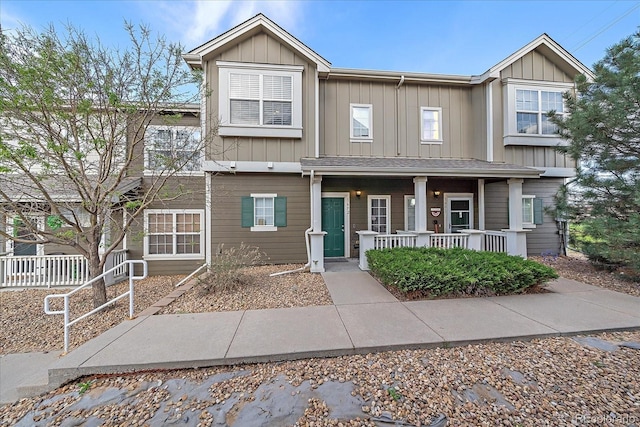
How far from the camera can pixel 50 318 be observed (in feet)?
16.2

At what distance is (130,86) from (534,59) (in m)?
11.7

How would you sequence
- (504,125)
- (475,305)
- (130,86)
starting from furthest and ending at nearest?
(504,125) → (130,86) → (475,305)

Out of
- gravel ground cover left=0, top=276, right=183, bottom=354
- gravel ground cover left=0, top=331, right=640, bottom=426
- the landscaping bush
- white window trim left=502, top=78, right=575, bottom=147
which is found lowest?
gravel ground cover left=0, top=276, right=183, bottom=354

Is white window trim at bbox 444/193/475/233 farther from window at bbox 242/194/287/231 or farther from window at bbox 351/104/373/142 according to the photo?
window at bbox 242/194/287/231

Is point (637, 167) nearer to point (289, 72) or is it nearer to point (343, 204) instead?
point (343, 204)

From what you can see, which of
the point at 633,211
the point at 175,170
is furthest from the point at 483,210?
the point at 175,170

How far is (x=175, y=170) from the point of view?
16.9 feet

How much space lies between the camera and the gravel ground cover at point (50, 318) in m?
4.07

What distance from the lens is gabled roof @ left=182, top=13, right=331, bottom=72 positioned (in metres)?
7.25

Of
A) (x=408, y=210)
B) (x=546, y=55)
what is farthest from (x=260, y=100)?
(x=546, y=55)

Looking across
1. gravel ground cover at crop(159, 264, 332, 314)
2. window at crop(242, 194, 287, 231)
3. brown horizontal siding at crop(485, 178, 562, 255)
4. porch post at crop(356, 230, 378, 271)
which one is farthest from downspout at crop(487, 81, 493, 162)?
gravel ground cover at crop(159, 264, 332, 314)

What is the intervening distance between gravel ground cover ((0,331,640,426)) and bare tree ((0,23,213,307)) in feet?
9.99

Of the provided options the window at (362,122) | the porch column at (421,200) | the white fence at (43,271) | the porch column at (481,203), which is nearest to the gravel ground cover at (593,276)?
the porch column at (481,203)

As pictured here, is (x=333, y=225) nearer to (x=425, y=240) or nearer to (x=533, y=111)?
(x=425, y=240)
